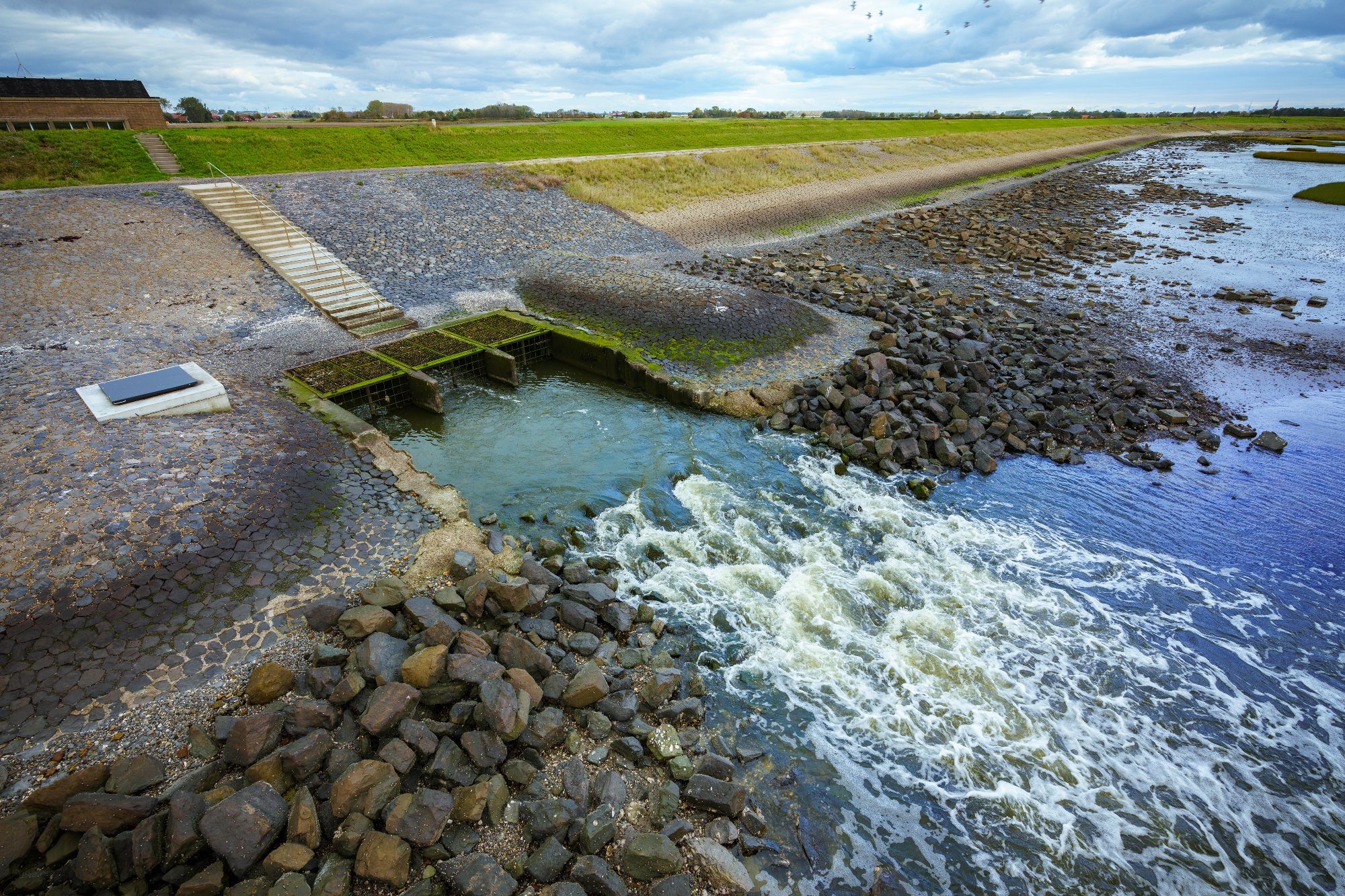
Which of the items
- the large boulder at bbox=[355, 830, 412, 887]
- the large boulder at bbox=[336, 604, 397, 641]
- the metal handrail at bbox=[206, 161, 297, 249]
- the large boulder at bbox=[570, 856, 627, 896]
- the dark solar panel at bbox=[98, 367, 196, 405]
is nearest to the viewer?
the large boulder at bbox=[355, 830, 412, 887]

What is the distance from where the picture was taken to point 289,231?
80.6ft

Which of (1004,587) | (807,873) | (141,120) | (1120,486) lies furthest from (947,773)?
(141,120)

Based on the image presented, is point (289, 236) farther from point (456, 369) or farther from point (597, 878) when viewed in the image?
point (597, 878)

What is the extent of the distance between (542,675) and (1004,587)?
8.60 meters

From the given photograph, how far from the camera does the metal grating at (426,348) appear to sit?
1791 centimetres

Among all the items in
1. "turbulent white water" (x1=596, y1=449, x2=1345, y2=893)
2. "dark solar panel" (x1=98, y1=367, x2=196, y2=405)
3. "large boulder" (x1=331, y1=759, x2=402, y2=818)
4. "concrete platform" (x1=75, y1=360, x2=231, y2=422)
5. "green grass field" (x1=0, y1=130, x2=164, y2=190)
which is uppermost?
"green grass field" (x1=0, y1=130, x2=164, y2=190)

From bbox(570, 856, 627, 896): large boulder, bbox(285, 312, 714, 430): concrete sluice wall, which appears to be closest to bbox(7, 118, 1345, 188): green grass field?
bbox(285, 312, 714, 430): concrete sluice wall

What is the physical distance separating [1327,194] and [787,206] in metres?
55.5

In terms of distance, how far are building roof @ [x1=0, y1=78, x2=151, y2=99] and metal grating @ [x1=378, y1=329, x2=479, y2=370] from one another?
42124 mm

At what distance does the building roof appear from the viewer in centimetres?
4006

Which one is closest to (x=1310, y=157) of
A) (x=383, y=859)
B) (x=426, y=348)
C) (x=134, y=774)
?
(x=426, y=348)

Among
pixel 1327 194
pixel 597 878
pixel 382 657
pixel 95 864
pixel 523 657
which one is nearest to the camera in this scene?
pixel 95 864

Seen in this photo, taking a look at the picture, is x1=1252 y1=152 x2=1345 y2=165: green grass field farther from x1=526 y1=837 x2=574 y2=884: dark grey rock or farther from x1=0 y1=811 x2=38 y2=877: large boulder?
x1=0 y1=811 x2=38 y2=877: large boulder

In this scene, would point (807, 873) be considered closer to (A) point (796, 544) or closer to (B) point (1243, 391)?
(A) point (796, 544)
